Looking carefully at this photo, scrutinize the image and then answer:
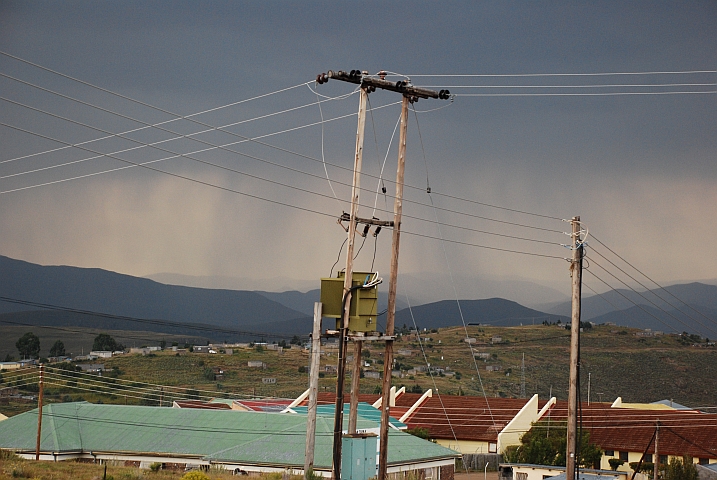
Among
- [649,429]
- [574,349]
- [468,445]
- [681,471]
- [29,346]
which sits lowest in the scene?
[468,445]

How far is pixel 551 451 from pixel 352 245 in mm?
37060

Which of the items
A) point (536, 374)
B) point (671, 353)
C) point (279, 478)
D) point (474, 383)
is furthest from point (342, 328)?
point (671, 353)

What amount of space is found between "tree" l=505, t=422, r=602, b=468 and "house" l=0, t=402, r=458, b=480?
36.0 feet

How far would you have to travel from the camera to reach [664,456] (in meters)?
56.5

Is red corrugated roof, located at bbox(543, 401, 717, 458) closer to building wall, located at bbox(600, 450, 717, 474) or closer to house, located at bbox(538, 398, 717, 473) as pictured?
house, located at bbox(538, 398, 717, 473)

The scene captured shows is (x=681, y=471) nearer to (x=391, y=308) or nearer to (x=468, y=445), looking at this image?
(x=468, y=445)

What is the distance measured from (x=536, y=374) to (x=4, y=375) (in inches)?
3025

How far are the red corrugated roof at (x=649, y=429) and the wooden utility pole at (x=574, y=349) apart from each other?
26328mm

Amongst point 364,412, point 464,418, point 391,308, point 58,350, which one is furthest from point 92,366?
point 391,308

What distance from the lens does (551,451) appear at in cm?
5750

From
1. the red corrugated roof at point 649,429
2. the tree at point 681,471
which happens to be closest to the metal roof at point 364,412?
the red corrugated roof at point 649,429

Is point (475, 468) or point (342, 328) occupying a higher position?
point (342, 328)

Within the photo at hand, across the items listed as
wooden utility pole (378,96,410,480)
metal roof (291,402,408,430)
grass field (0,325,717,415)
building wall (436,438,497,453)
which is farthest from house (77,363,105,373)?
wooden utility pole (378,96,410,480)

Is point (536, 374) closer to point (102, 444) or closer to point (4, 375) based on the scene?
point (4, 375)
